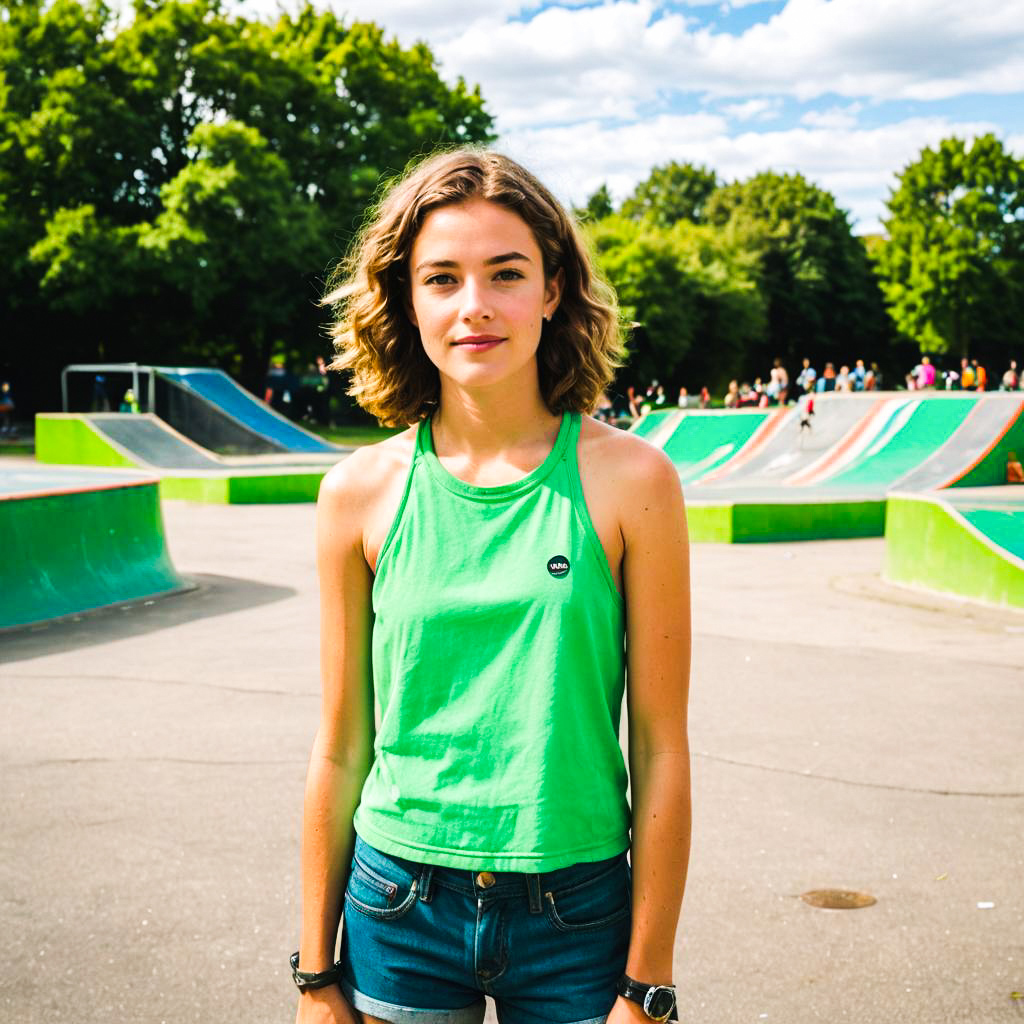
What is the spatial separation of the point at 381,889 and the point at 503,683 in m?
0.36

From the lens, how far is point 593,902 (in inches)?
72.6

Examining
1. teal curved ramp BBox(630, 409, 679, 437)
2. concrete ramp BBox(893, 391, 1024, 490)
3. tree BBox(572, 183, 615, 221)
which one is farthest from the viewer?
tree BBox(572, 183, 615, 221)

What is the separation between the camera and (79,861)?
4.84 m

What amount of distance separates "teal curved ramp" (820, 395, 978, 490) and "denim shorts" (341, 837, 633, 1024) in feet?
66.5

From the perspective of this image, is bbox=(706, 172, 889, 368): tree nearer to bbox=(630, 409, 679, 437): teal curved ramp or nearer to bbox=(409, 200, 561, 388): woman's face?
bbox=(630, 409, 679, 437): teal curved ramp

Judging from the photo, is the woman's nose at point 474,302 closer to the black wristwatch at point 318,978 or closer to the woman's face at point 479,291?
the woman's face at point 479,291

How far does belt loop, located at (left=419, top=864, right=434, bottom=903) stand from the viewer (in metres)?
1.85

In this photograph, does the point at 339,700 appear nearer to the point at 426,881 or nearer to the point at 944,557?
the point at 426,881

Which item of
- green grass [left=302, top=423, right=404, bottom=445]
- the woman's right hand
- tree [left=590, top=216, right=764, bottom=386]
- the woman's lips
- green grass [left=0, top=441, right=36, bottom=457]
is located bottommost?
green grass [left=302, top=423, right=404, bottom=445]

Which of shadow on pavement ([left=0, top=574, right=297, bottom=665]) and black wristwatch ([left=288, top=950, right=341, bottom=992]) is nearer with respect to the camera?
black wristwatch ([left=288, top=950, right=341, bottom=992])

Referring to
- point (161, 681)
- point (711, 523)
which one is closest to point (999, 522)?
point (711, 523)

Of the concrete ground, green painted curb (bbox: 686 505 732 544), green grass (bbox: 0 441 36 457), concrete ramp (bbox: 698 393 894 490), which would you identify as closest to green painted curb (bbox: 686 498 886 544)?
green painted curb (bbox: 686 505 732 544)

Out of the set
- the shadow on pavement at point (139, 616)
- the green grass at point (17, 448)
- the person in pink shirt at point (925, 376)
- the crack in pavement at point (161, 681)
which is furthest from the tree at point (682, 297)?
the crack in pavement at point (161, 681)

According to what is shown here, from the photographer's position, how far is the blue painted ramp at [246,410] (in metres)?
33.3
